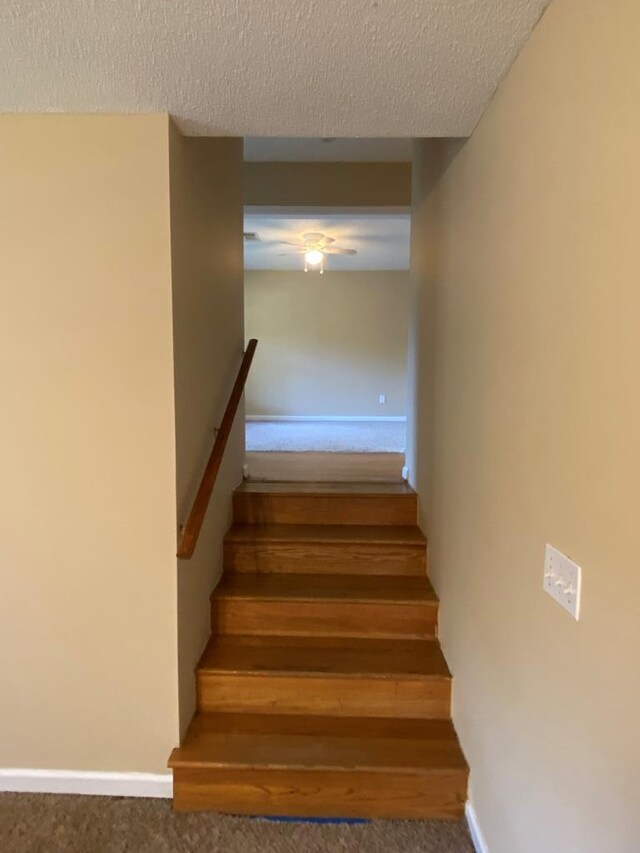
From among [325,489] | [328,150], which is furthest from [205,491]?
[328,150]

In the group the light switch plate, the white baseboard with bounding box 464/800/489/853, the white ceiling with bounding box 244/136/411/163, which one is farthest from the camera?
the white ceiling with bounding box 244/136/411/163

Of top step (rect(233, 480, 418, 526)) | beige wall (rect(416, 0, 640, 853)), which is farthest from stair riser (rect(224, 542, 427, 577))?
beige wall (rect(416, 0, 640, 853))

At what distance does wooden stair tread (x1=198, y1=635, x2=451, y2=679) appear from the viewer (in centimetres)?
213

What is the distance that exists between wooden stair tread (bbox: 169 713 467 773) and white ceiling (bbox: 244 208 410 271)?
3.13 metres

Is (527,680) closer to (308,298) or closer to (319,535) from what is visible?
(319,535)

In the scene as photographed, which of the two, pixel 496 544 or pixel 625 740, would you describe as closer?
pixel 625 740

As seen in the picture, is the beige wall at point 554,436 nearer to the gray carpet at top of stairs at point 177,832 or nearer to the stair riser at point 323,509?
the gray carpet at top of stairs at point 177,832

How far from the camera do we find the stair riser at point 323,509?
296 cm

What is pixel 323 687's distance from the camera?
2127 mm

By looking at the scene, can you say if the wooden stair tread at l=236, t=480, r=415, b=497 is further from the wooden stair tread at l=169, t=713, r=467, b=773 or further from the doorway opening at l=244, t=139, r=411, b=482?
the wooden stair tread at l=169, t=713, r=467, b=773

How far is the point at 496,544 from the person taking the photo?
155 cm

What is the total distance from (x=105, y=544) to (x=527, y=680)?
138 cm

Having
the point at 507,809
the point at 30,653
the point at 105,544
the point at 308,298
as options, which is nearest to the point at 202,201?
the point at 105,544

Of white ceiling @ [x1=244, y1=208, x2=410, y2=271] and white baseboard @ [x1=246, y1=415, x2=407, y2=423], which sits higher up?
white ceiling @ [x1=244, y1=208, x2=410, y2=271]
